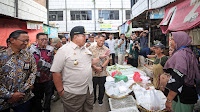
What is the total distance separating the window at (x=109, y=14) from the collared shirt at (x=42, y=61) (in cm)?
A: 1670

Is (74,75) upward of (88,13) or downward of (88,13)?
downward

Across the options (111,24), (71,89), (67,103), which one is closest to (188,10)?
(71,89)

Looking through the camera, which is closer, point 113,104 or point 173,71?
point 173,71

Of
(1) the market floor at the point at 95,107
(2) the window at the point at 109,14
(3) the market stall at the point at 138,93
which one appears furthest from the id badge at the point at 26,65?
(2) the window at the point at 109,14

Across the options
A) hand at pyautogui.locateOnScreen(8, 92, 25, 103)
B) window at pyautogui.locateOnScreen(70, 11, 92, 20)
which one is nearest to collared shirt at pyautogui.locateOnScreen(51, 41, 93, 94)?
hand at pyautogui.locateOnScreen(8, 92, 25, 103)

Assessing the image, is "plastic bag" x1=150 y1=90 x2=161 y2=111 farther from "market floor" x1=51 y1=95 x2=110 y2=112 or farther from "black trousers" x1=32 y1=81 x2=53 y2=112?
"black trousers" x1=32 y1=81 x2=53 y2=112

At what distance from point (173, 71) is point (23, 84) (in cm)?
247

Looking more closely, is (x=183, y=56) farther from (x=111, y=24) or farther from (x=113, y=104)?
(x=111, y=24)

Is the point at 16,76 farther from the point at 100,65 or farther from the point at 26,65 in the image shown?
the point at 100,65

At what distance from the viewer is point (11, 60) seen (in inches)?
76.5

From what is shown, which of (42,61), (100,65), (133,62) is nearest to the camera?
(42,61)

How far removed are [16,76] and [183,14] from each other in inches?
167

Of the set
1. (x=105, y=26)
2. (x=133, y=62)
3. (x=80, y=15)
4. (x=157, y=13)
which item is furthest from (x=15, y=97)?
(x=80, y=15)

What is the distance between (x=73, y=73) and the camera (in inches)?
78.5
